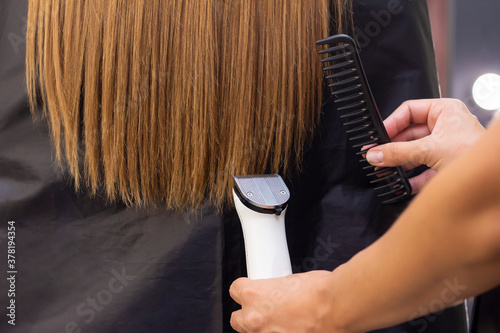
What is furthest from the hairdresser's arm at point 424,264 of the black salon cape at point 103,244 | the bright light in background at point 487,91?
the bright light in background at point 487,91

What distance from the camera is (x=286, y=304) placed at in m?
0.57

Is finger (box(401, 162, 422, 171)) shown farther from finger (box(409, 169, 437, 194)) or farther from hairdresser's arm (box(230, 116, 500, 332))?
hairdresser's arm (box(230, 116, 500, 332))

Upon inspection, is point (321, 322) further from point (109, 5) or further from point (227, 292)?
point (109, 5)

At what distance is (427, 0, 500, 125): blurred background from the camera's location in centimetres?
180

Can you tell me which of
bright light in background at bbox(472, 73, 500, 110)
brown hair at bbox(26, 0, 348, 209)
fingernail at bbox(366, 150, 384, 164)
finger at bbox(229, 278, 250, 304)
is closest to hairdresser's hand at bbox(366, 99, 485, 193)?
fingernail at bbox(366, 150, 384, 164)

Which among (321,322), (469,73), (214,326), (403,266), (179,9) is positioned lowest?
(214,326)

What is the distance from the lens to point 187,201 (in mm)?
742

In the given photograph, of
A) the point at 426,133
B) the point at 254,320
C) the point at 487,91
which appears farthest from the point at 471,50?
the point at 254,320

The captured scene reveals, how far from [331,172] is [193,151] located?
0.82 ft

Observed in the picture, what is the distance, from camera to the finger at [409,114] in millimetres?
750

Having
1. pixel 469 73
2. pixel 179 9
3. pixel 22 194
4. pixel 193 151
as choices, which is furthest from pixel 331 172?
pixel 469 73

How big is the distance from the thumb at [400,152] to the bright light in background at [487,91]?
4.45 ft

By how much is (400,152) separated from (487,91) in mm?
1415

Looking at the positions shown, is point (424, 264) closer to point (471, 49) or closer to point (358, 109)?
point (358, 109)
